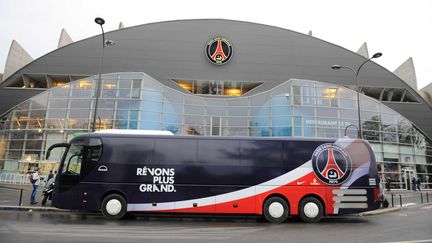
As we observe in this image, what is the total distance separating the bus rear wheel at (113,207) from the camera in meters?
11.5

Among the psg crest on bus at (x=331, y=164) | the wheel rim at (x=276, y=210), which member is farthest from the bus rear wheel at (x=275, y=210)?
the psg crest on bus at (x=331, y=164)

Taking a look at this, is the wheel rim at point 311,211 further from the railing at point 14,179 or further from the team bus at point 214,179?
the railing at point 14,179

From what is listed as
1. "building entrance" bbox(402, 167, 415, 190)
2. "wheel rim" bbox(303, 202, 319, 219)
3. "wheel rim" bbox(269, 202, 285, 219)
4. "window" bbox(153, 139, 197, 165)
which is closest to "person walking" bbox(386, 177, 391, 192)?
"building entrance" bbox(402, 167, 415, 190)

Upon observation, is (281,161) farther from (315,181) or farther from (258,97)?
(258,97)

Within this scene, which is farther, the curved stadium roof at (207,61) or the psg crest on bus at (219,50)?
the psg crest on bus at (219,50)

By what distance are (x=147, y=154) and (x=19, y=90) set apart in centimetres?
3011

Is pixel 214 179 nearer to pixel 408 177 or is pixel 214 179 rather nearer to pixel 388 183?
pixel 388 183

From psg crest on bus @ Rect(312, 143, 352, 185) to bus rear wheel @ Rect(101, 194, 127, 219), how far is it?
8046 mm

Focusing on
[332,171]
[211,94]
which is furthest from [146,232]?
[211,94]

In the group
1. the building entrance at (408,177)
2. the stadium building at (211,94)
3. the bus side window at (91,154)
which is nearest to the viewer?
the bus side window at (91,154)

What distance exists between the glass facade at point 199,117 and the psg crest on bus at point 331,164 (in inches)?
627

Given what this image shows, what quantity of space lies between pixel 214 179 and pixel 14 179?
2595cm

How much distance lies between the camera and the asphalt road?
317 inches

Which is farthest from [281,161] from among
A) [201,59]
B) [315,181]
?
[201,59]
